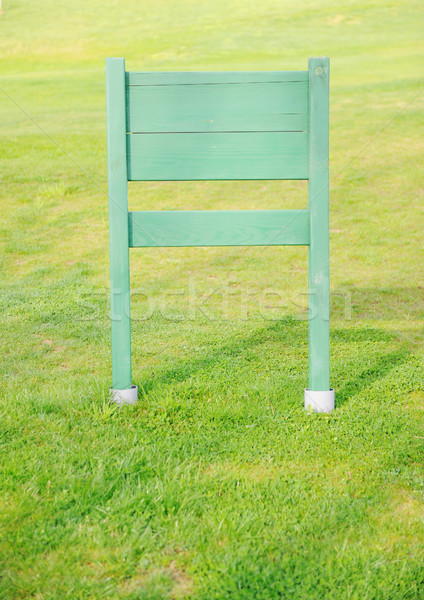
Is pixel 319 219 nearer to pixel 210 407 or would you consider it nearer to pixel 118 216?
pixel 118 216

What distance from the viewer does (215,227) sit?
13.5 ft

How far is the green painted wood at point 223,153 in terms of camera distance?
405 cm

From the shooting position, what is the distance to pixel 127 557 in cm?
284

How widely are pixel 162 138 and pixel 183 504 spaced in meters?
2.19

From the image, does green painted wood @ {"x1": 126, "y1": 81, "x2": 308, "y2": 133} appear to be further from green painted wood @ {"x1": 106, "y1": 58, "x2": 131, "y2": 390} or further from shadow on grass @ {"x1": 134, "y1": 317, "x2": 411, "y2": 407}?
shadow on grass @ {"x1": 134, "y1": 317, "x2": 411, "y2": 407}

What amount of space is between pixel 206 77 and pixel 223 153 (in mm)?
468

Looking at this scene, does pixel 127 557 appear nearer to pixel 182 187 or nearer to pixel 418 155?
pixel 182 187

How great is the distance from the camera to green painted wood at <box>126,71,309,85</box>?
399 centimetres

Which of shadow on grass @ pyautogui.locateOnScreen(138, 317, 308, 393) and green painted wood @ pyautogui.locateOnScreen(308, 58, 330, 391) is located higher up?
green painted wood @ pyautogui.locateOnScreen(308, 58, 330, 391)

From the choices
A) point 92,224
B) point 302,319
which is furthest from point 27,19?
point 302,319

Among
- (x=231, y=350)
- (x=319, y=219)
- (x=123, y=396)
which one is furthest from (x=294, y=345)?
(x=123, y=396)

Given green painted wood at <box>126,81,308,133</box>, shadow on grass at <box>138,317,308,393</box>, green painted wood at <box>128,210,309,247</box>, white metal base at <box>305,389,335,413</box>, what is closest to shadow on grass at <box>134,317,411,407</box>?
shadow on grass at <box>138,317,308,393</box>

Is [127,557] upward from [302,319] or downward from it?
downward

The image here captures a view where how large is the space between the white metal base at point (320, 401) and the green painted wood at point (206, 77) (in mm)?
1966
